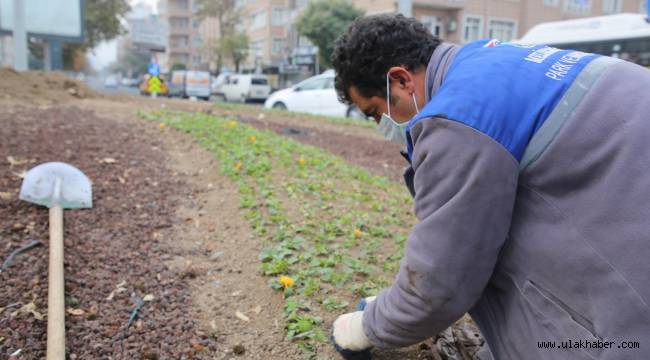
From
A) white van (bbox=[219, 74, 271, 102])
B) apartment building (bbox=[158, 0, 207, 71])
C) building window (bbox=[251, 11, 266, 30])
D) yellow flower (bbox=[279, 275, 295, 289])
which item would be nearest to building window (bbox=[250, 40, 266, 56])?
building window (bbox=[251, 11, 266, 30])

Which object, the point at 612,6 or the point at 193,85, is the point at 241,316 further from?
the point at 612,6

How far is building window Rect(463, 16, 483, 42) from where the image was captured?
28422 mm

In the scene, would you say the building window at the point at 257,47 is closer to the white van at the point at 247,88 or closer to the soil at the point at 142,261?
the white van at the point at 247,88

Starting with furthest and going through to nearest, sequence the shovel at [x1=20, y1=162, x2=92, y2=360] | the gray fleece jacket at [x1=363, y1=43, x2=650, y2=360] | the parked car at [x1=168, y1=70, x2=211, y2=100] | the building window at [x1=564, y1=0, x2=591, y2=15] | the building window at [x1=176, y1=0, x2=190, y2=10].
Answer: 1. the building window at [x1=176, y1=0, x2=190, y2=10]
2. the building window at [x1=564, y1=0, x2=591, y2=15]
3. the parked car at [x1=168, y1=70, x2=211, y2=100]
4. the shovel at [x1=20, y1=162, x2=92, y2=360]
5. the gray fleece jacket at [x1=363, y1=43, x2=650, y2=360]

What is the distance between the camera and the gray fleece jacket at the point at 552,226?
4.11ft

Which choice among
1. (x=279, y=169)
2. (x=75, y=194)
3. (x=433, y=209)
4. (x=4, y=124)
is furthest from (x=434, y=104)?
(x=4, y=124)

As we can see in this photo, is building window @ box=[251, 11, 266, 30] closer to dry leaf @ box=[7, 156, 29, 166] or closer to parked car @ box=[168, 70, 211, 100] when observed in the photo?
parked car @ box=[168, 70, 211, 100]

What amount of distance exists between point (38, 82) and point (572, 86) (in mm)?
10439

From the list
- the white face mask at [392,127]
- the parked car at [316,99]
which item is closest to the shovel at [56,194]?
A: the white face mask at [392,127]

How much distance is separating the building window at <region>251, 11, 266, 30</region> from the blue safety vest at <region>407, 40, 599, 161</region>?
45.8 m

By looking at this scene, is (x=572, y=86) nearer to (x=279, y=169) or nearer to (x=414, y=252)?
(x=414, y=252)

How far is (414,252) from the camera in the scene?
1.48 m

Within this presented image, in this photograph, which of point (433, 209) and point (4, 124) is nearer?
point (433, 209)

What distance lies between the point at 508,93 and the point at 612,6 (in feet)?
123
